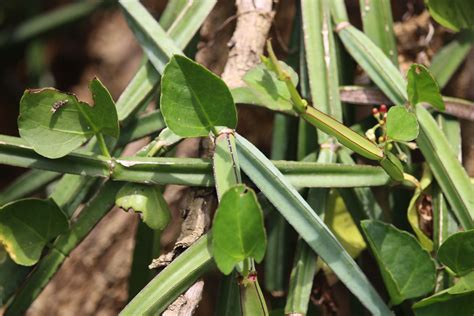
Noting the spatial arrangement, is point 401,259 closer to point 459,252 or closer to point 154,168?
point 459,252

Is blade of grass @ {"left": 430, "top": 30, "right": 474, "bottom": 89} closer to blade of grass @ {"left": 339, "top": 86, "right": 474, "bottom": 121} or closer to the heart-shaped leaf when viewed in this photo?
blade of grass @ {"left": 339, "top": 86, "right": 474, "bottom": 121}

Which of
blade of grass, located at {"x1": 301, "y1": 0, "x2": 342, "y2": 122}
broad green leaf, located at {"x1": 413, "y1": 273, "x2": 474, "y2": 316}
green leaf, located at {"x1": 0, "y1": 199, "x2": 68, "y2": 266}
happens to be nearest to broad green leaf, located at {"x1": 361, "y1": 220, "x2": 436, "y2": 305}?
broad green leaf, located at {"x1": 413, "y1": 273, "x2": 474, "y2": 316}

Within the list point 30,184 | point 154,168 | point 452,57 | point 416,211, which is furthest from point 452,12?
point 30,184

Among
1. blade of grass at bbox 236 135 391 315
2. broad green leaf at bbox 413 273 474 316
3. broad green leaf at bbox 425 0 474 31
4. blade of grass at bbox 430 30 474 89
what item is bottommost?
broad green leaf at bbox 413 273 474 316

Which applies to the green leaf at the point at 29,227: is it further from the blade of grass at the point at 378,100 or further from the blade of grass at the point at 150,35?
the blade of grass at the point at 378,100

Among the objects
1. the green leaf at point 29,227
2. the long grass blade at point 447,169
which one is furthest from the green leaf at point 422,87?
the green leaf at point 29,227

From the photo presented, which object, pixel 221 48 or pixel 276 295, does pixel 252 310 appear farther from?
pixel 221 48
